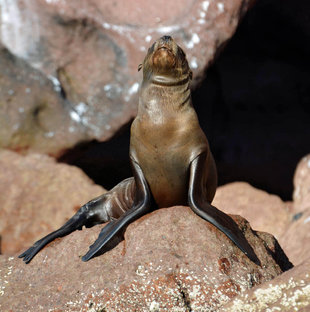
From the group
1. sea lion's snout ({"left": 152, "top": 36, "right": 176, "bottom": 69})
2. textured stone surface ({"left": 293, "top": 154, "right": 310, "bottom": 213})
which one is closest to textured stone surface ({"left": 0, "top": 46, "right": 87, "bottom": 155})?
textured stone surface ({"left": 293, "top": 154, "right": 310, "bottom": 213})

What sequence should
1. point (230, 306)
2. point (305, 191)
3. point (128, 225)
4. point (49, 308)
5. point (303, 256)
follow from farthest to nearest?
point (305, 191)
point (303, 256)
point (128, 225)
point (49, 308)
point (230, 306)

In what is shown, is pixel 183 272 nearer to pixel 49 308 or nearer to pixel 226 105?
pixel 49 308

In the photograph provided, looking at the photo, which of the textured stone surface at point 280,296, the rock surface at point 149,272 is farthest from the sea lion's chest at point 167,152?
the textured stone surface at point 280,296

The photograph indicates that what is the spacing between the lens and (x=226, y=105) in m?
11.5

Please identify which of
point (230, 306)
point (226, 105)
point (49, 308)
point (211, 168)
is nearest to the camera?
point (230, 306)

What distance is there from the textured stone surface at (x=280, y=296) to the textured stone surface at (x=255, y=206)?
494cm

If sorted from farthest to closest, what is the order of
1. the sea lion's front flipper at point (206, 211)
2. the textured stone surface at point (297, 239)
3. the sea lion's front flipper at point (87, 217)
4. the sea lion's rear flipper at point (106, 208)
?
the textured stone surface at point (297, 239), the sea lion's rear flipper at point (106, 208), the sea lion's front flipper at point (87, 217), the sea lion's front flipper at point (206, 211)

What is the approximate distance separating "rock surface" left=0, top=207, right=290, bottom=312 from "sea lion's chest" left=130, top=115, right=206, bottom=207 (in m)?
0.30

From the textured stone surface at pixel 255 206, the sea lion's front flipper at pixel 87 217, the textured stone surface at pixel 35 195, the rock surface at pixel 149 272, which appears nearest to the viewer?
the rock surface at pixel 149 272

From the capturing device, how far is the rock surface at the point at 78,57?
26.8ft

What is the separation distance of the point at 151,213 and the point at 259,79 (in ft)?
26.5

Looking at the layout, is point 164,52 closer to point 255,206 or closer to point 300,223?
point 300,223

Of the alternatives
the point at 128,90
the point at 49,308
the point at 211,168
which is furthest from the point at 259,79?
the point at 49,308

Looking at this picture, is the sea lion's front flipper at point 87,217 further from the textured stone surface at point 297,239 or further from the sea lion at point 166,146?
the textured stone surface at point 297,239
